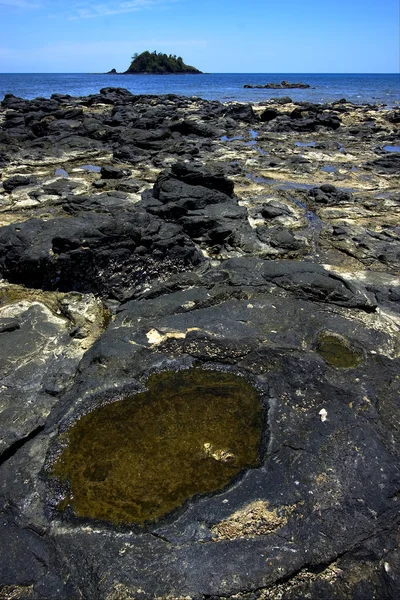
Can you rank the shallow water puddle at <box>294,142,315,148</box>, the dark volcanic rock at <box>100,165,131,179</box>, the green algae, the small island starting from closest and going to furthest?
the green algae, the dark volcanic rock at <box>100,165,131,179</box>, the shallow water puddle at <box>294,142,315,148</box>, the small island

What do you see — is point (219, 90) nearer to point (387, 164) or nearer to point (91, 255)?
point (387, 164)

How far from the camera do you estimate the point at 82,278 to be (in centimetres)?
592

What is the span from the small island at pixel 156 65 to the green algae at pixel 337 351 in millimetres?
150602

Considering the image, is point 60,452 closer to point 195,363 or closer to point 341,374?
point 195,363

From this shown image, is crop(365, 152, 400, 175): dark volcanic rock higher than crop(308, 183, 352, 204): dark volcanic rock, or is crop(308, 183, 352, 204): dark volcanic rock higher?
crop(365, 152, 400, 175): dark volcanic rock

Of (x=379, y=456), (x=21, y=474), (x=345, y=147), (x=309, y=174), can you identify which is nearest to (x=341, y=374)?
(x=379, y=456)

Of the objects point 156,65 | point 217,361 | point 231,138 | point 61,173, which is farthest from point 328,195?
point 156,65

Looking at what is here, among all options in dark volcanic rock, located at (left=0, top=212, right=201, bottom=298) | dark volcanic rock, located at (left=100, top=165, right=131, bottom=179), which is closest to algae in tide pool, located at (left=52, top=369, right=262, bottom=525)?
dark volcanic rock, located at (left=0, top=212, right=201, bottom=298)

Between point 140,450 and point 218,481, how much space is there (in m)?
0.64

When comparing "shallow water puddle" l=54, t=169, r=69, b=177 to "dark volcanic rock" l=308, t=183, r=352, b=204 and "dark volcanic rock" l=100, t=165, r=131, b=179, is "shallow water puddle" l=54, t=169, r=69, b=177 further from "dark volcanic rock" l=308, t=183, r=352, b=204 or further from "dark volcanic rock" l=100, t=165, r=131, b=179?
"dark volcanic rock" l=308, t=183, r=352, b=204

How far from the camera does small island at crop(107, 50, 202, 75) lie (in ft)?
443

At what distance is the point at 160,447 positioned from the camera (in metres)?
3.25

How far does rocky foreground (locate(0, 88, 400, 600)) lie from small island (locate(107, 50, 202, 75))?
475 feet

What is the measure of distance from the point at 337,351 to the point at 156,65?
153 m
